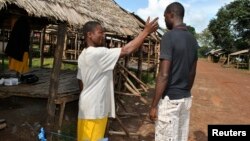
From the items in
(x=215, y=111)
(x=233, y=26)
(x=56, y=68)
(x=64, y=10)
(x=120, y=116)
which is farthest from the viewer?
(x=233, y=26)

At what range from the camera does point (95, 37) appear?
394 centimetres

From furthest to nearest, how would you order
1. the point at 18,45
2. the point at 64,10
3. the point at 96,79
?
the point at 18,45 < the point at 64,10 < the point at 96,79

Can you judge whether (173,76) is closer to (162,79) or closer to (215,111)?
(162,79)

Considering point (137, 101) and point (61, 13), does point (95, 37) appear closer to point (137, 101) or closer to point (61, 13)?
point (61, 13)

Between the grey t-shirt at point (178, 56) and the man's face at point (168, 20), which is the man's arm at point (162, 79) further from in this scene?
the man's face at point (168, 20)

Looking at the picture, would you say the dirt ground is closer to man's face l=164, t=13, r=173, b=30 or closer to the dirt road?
the dirt road

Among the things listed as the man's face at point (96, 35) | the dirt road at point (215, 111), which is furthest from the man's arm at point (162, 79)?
the dirt road at point (215, 111)

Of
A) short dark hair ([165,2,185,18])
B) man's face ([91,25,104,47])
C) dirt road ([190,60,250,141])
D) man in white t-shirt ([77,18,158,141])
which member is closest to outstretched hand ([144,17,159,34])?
man in white t-shirt ([77,18,158,141])

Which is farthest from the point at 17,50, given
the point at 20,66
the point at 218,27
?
the point at 218,27

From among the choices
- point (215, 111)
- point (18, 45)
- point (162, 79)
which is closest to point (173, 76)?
point (162, 79)

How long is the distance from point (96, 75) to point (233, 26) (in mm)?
44683

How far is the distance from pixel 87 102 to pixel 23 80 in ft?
14.7

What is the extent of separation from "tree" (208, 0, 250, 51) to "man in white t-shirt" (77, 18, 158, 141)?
40657mm

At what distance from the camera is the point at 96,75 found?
12.7 ft
